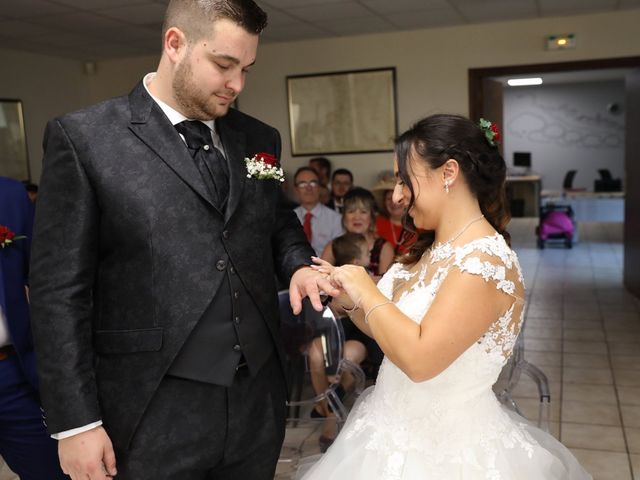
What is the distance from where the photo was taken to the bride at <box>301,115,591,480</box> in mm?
1618

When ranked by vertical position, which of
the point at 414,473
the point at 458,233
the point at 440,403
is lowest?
the point at 414,473

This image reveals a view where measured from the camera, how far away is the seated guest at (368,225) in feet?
14.2

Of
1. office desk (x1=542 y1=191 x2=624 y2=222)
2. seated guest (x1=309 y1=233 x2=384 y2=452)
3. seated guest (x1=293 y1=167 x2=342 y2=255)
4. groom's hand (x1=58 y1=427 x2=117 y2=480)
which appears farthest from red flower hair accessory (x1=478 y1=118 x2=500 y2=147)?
office desk (x1=542 y1=191 x2=624 y2=222)

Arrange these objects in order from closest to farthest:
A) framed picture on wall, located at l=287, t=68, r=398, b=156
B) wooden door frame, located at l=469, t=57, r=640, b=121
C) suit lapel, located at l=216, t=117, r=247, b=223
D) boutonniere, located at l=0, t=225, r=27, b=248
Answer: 1. suit lapel, located at l=216, t=117, r=247, b=223
2. boutonniere, located at l=0, t=225, r=27, b=248
3. wooden door frame, located at l=469, t=57, r=640, b=121
4. framed picture on wall, located at l=287, t=68, r=398, b=156

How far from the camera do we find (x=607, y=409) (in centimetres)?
408

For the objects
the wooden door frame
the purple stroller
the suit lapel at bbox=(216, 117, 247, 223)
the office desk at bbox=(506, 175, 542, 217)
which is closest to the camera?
the suit lapel at bbox=(216, 117, 247, 223)

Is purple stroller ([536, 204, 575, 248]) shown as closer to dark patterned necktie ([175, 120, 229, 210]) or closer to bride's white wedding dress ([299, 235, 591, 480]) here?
bride's white wedding dress ([299, 235, 591, 480])

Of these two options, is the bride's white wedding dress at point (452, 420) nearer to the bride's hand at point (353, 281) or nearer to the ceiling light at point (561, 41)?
the bride's hand at point (353, 281)

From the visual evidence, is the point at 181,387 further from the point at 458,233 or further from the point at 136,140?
the point at 458,233

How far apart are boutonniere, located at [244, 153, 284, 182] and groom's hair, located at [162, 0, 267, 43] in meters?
0.30

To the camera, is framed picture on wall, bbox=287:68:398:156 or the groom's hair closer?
the groom's hair

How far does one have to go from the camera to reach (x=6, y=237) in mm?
1948

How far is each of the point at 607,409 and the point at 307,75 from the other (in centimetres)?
486

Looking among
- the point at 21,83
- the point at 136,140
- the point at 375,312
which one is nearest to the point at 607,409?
the point at 375,312
